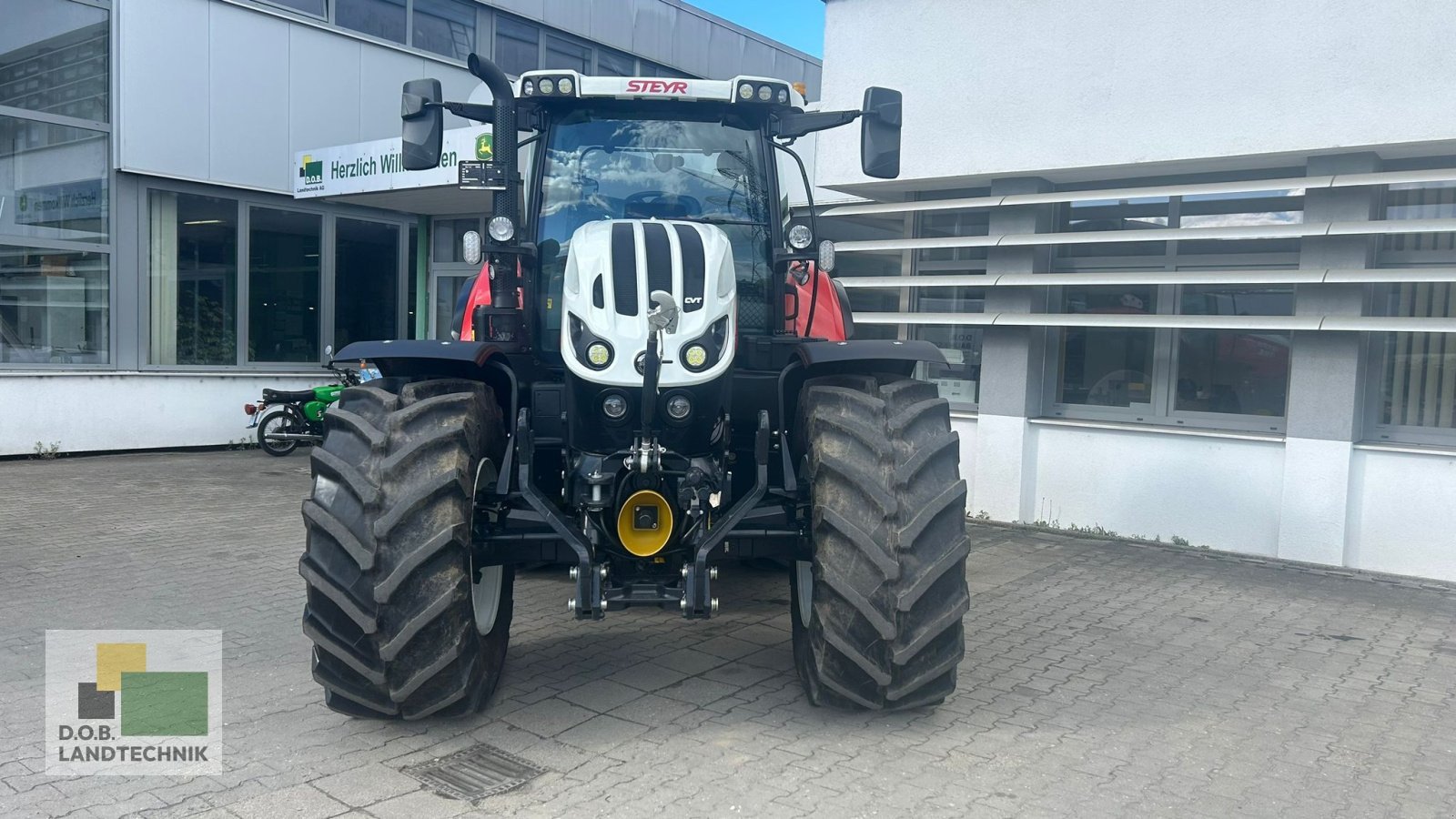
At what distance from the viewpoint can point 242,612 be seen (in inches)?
239

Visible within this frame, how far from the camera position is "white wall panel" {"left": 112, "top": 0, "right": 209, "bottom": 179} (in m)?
12.4

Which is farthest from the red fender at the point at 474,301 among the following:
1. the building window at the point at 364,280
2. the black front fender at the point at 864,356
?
the building window at the point at 364,280

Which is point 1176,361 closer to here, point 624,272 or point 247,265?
point 624,272

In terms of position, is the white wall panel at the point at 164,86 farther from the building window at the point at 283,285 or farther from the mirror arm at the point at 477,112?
the mirror arm at the point at 477,112

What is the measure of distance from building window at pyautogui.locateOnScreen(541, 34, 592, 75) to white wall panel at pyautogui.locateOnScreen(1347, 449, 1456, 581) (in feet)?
45.5

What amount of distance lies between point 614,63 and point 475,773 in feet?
57.8

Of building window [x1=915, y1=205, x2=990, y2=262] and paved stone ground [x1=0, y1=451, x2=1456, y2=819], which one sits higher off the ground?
building window [x1=915, y1=205, x2=990, y2=262]

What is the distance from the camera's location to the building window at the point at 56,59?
468 inches

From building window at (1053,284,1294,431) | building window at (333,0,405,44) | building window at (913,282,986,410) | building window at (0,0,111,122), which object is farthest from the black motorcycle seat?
building window at (1053,284,1294,431)

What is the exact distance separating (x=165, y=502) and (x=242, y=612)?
4.15 metres

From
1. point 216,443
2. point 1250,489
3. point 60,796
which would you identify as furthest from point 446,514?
point 216,443

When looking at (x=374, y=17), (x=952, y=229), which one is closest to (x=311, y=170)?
(x=374, y=17)

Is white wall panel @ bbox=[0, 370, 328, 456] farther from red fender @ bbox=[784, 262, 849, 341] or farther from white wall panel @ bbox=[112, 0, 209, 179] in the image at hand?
red fender @ bbox=[784, 262, 849, 341]

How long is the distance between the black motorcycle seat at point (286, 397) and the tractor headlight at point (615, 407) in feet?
32.1
